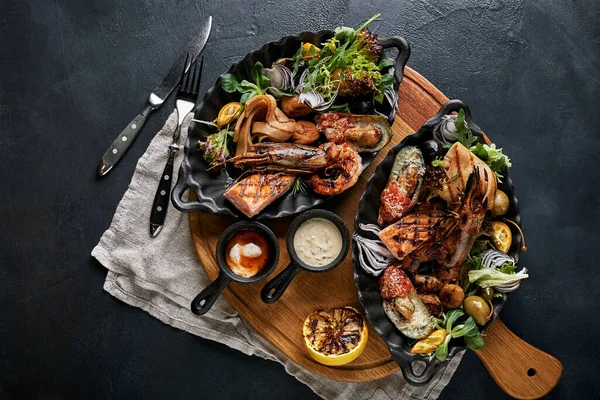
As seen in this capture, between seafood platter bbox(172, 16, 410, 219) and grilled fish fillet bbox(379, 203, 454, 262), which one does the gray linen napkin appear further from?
→ grilled fish fillet bbox(379, 203, 454, 262)

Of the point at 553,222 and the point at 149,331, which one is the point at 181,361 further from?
the point at 553,222

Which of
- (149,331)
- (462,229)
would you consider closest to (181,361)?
(149,331)

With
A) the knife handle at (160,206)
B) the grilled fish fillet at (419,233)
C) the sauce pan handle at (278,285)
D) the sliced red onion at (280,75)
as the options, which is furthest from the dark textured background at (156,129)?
the grilled fish fillet at (419,233)

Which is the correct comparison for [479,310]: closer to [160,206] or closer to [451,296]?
[451,296]

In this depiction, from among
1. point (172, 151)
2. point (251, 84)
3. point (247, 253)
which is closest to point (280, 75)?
point (251, 84)

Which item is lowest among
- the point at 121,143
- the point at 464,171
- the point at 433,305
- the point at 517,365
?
the point at 517,365

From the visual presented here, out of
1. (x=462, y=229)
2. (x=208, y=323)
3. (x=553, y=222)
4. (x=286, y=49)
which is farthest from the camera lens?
(x=553, y=222)
